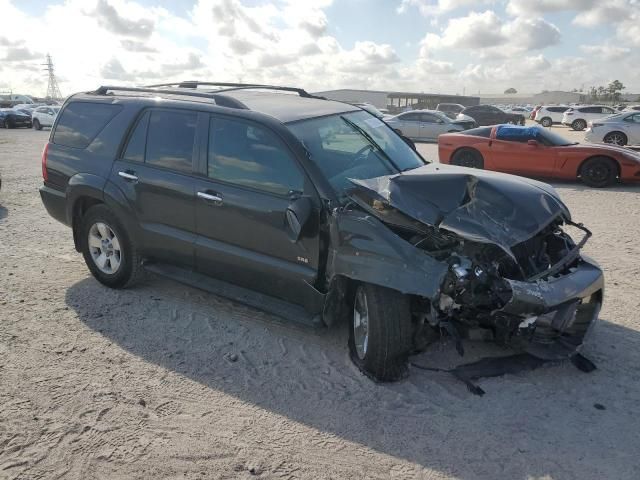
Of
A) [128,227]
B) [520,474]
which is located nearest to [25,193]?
[128,227]

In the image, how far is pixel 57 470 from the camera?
9.03 ft

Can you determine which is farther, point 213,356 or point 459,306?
point 213,356

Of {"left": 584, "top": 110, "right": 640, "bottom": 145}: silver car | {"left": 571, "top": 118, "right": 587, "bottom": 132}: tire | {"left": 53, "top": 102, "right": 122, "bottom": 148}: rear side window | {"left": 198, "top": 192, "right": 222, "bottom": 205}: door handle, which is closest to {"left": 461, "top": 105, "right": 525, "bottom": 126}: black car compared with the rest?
{"left": 571, "top": 118, "right": 587, "bottom": 132}: tire

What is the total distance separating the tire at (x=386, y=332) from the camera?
11.1 ft

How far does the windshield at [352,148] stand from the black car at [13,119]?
33288 millimetres

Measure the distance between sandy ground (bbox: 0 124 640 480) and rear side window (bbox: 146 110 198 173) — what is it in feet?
4.40

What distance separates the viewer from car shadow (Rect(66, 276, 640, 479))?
9.50ft

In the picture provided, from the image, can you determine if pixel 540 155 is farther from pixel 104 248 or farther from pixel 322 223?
pixel 104 248

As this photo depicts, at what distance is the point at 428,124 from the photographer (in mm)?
22672

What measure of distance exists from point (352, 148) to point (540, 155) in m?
8.32

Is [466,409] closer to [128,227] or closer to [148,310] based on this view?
[148,310]

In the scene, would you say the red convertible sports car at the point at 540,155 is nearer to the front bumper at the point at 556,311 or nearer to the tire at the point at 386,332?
the front bumper at the point at 556,311

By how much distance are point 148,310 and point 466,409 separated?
2929 mm

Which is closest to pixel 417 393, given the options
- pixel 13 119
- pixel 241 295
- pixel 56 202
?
pixel 241 295
